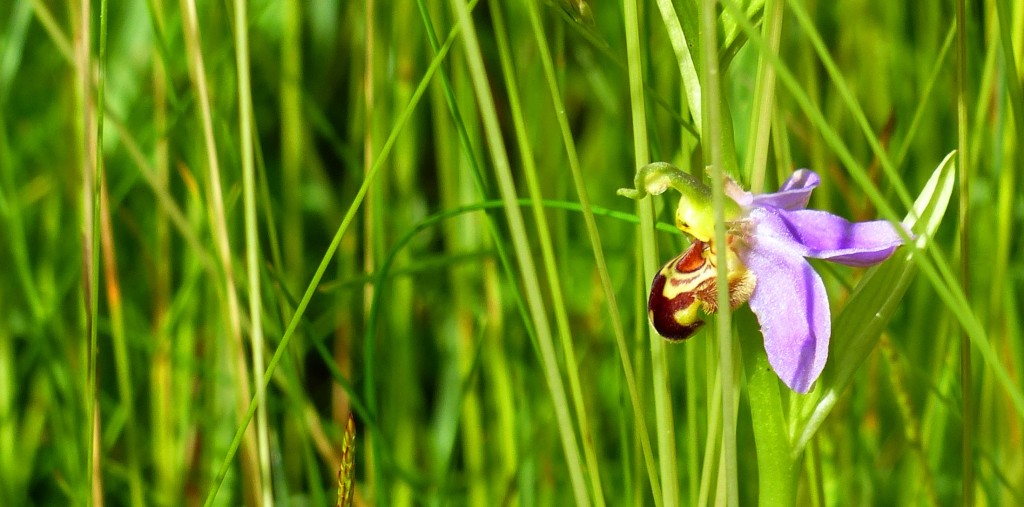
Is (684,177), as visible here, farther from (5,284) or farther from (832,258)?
(5,284)

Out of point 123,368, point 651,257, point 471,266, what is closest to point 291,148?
point 471,266

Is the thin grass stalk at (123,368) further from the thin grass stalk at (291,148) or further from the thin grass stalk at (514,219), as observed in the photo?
the thin grass stalk at (514,219)

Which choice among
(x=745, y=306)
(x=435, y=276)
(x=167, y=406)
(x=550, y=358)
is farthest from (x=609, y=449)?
(x=550, y=358)

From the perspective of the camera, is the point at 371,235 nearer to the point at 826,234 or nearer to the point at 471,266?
the point at 471,266

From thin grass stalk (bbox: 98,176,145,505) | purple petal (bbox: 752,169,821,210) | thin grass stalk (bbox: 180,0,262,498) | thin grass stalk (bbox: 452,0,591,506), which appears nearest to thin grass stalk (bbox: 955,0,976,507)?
purple petal (bbox: 752,169,821,210)

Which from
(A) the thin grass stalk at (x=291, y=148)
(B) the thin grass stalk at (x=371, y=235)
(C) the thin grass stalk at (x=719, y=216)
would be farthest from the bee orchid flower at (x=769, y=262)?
(A) the thin grass stalk at (x=291, y=148)

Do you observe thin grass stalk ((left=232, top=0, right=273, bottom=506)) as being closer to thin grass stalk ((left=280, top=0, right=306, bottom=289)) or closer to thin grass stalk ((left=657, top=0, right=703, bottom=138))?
thin grass stalk ((left=657, top=0, right=703, bottom=138))
